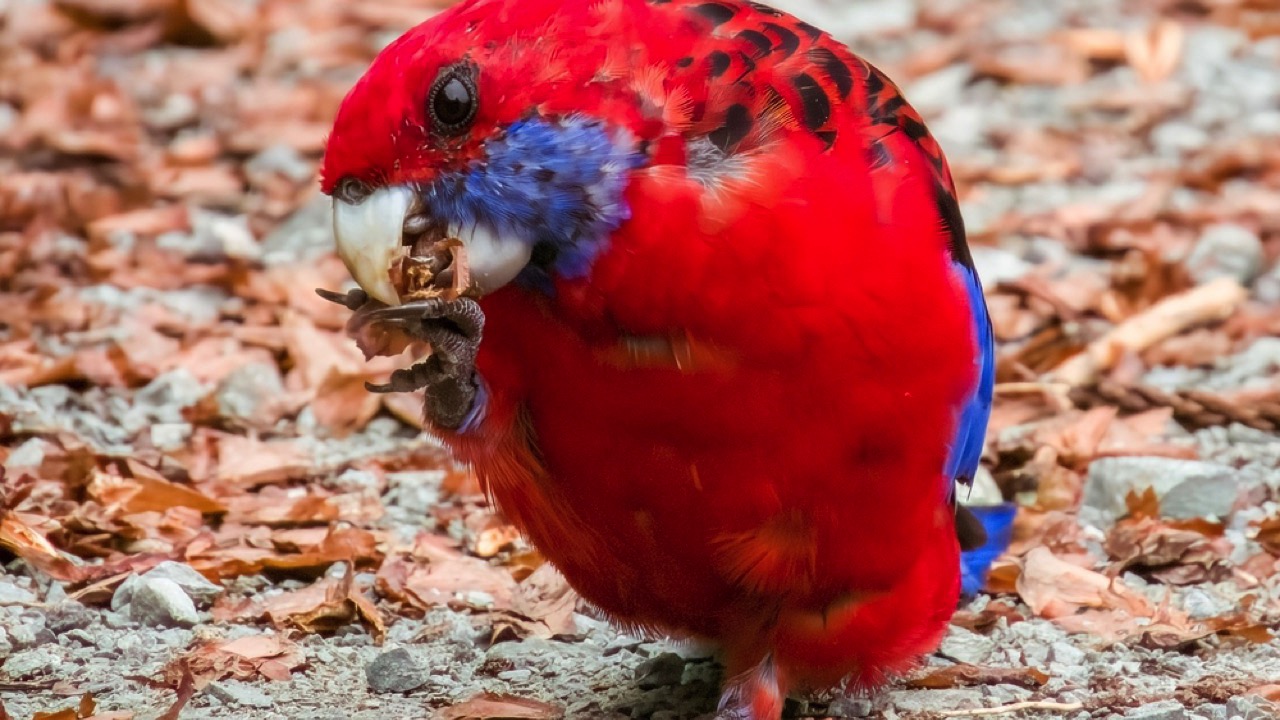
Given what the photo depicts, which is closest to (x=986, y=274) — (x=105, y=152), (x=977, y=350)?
(x=977, y=350)

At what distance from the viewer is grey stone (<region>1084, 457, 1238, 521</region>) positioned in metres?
3.64

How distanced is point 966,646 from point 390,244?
1.51 m

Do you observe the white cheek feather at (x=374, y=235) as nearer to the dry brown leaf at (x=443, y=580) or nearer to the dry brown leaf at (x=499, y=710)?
the dry brown leaf at (x=499, y=710)

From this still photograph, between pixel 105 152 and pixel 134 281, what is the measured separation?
1.00m

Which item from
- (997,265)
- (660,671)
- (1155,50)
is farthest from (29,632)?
(1155,50)

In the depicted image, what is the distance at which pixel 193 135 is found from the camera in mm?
6020

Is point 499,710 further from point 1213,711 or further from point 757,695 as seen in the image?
point 1213,711

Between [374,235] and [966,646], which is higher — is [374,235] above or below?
above

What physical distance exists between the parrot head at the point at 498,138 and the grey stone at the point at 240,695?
3.13ft

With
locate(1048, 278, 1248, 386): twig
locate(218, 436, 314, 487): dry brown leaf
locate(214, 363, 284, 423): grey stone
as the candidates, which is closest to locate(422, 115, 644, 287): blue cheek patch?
locate(218, 436, 314, 487): dry brown leaf

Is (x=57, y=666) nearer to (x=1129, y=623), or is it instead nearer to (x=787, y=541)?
(x=787, y=541)

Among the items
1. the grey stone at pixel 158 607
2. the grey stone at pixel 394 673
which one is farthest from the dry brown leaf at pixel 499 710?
the grey stone at pixel 158 607

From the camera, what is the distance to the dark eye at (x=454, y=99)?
2.23 m

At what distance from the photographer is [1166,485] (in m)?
3.66
